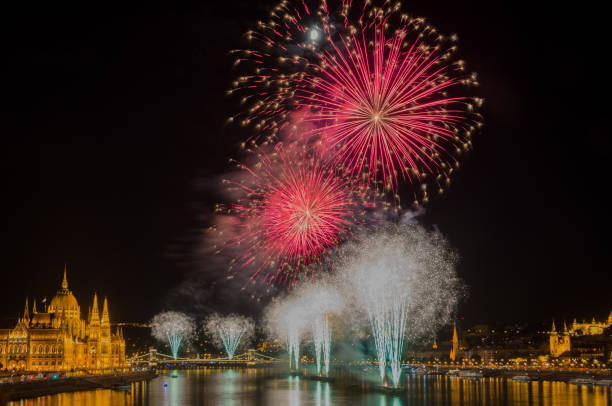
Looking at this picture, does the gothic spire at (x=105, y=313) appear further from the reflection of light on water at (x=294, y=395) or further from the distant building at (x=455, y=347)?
the distant building at (x=455, y=347)

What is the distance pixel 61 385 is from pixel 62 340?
90.3 ft

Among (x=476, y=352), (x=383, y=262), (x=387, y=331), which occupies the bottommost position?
(x=476, y=352)

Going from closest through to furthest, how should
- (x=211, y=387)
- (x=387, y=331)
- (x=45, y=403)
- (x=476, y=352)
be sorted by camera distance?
(x=387, y=331) → (x=45, y=403) → (x=211, y=387) → (x=476, y=352)

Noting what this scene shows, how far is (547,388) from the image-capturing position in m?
56.2

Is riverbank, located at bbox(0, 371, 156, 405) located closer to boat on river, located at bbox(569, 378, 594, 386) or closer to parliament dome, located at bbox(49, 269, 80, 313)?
parliament dome, located at bbox(49, 269, 80, 313)

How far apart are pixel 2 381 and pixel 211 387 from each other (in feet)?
59.7

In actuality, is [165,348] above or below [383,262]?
below

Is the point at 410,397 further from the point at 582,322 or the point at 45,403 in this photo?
the point at 582,322

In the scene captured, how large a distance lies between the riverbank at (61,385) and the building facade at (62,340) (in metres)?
12.7

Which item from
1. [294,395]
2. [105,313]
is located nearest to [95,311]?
→ [105,313]

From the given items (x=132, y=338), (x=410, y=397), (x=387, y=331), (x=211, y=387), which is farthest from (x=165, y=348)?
(x=387, y=331)

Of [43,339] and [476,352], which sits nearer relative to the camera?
[43,339]

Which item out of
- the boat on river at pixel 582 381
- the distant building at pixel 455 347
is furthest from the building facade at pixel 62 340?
the distant building at pixel 455 347

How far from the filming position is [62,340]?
80.4 metres
